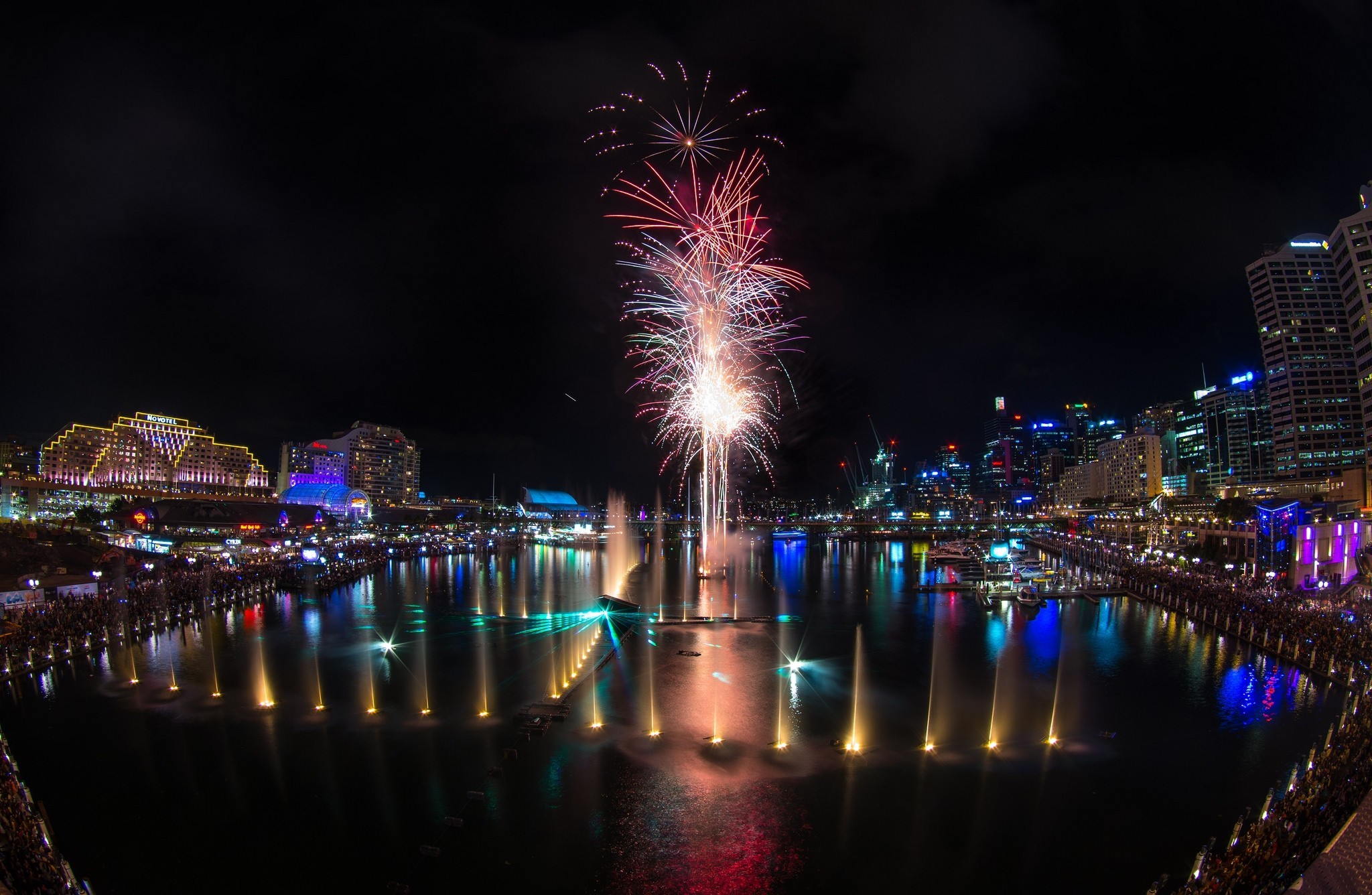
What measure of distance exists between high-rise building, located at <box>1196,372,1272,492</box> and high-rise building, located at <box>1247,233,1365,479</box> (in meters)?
28.7

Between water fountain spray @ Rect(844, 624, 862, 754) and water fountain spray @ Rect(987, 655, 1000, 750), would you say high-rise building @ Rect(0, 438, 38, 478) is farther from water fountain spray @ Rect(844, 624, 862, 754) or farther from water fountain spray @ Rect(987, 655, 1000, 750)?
water fountain spray @ Rect(987, 655, 1000, 750)

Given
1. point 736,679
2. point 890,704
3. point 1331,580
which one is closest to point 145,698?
point 736,679

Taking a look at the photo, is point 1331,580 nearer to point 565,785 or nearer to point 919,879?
point 919,879

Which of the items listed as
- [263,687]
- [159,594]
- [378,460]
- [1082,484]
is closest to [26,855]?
[263,687]

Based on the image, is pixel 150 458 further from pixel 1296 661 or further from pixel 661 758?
pixel 1296 661

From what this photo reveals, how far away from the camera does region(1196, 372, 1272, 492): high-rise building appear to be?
9306cm

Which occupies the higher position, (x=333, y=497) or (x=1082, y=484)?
(x=1082, y=484)

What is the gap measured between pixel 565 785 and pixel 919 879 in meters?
5.32

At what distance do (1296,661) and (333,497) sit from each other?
340 feet

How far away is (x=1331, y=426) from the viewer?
203ft

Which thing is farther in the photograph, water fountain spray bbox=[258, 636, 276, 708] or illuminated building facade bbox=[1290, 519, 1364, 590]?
illuminated building facade bbox=[1290, 519, 1364, 590]

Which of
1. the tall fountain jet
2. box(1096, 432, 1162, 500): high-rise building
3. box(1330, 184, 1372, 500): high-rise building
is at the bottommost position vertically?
the tall fountain jet

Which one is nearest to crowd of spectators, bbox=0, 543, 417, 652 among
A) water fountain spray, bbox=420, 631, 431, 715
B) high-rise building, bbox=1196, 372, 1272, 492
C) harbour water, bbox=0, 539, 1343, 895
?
harbour water, bbox=0, 539, 1343, 895

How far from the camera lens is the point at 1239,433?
3799 inches
